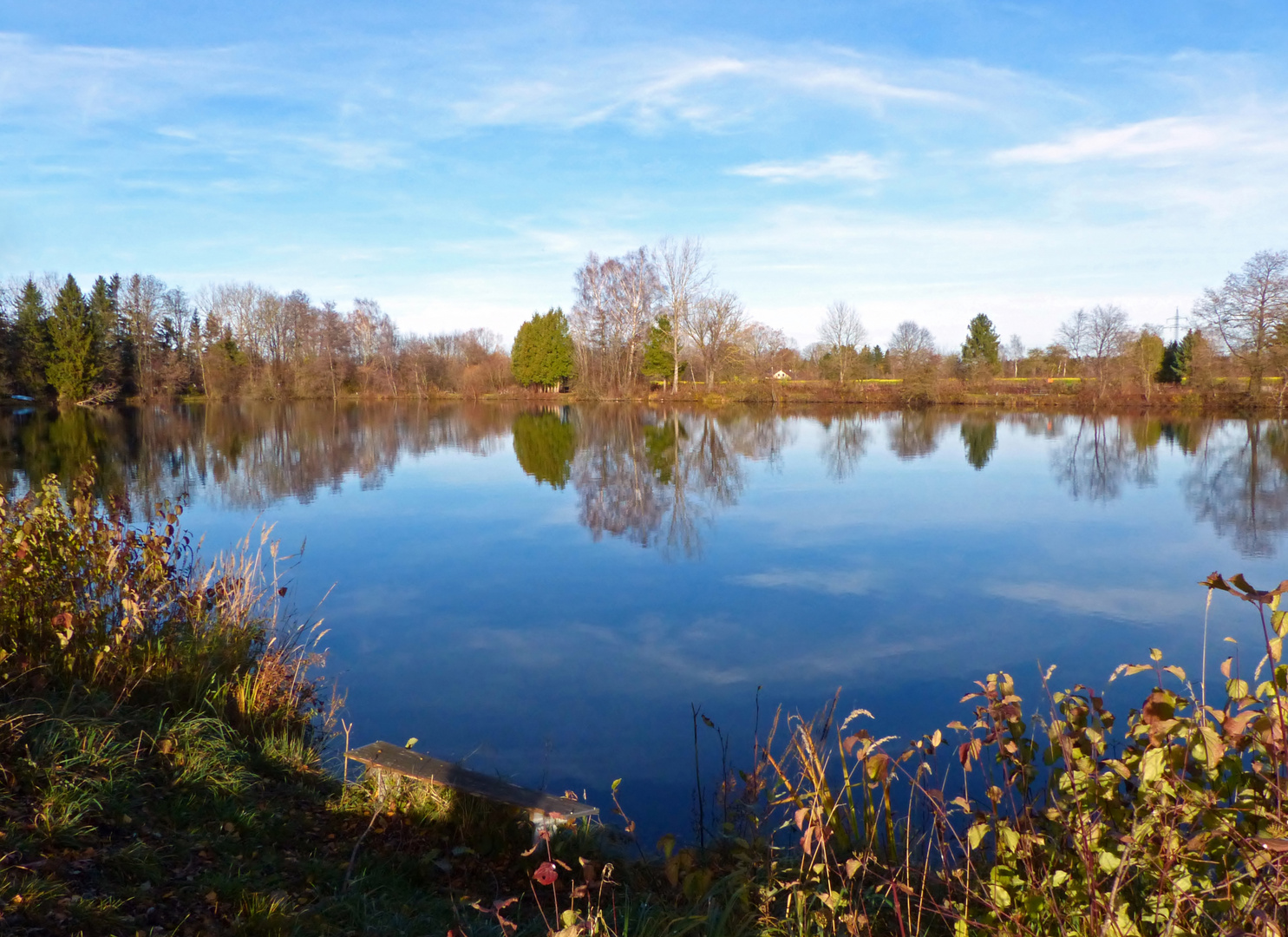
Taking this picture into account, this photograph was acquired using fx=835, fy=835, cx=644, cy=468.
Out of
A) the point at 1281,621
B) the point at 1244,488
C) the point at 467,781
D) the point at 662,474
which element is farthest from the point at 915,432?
the point at 1281,621

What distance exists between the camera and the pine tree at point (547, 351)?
198 feet

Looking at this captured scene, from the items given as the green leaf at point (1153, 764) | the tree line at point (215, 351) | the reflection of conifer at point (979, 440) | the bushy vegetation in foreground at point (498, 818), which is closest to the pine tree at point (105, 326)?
the tree line at point (215, 351)

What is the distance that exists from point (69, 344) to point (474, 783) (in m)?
57.8

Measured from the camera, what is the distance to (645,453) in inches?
979

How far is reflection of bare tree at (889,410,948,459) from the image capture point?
26.0 metres

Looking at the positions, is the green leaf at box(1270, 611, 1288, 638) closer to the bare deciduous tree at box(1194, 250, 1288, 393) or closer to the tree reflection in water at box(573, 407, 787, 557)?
the tree reflection in water at box(573, 407, 787, 557)

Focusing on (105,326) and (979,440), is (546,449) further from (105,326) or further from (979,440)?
(105,326)

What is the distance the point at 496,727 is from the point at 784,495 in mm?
11891

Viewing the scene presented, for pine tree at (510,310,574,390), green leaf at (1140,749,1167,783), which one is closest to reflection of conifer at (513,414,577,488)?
green leaf at (1140,749,1167,783)

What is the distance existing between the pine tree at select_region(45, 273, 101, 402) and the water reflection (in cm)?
738

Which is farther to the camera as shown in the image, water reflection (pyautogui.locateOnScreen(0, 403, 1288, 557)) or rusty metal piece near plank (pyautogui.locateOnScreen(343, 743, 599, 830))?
water reflection (pyautogui.locateOnScreen(0, 403, 1288, 557))

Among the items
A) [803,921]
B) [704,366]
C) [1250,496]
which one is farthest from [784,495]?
[704,366]

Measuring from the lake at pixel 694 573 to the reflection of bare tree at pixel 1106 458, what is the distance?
19cm

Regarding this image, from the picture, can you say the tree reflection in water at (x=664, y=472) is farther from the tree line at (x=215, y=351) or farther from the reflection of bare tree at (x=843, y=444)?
the tree line at (x=215, y=351)
